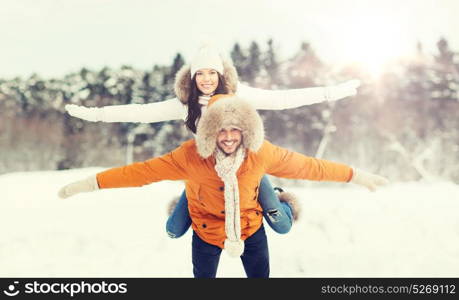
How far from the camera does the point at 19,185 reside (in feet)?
26.7

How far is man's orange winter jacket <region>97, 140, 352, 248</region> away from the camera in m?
2.16

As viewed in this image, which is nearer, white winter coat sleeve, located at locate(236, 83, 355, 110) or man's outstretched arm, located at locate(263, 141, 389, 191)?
man's outstretched arm, located at locate(263, 141, 389, 191)

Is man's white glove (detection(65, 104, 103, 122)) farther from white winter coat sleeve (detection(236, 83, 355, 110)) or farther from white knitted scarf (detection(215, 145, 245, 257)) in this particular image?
white knitted scarf (detection(215, 145, 245, 257))

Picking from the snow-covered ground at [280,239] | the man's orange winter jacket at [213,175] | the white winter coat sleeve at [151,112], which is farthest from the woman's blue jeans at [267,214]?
the snow-covered ground at [280,239]

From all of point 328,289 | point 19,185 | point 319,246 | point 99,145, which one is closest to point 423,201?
point 319,246

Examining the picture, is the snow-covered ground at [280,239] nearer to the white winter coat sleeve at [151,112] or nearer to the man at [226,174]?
the man at [226,174]

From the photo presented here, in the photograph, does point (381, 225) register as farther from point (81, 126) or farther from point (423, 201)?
point (81, 126)

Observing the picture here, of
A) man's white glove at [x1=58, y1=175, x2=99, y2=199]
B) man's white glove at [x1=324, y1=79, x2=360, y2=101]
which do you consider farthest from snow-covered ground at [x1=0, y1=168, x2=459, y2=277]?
man's white glove at [x1=58, y1=175, x2=99, y2=199]

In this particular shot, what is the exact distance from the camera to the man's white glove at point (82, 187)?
7.33 feet

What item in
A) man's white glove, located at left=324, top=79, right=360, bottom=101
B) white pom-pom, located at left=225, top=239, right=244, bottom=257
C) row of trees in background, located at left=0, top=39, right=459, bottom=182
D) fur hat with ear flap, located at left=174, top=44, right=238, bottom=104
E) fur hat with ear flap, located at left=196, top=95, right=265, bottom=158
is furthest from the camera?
row of trees in background, located at left=0, top=39, right=459, bottom=182

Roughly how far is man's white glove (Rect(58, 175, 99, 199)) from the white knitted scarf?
2.27 feet

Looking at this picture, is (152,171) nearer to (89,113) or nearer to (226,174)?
(226,174)

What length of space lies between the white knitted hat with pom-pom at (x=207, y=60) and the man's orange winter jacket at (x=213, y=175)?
75cm

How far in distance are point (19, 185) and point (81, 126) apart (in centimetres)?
1027
